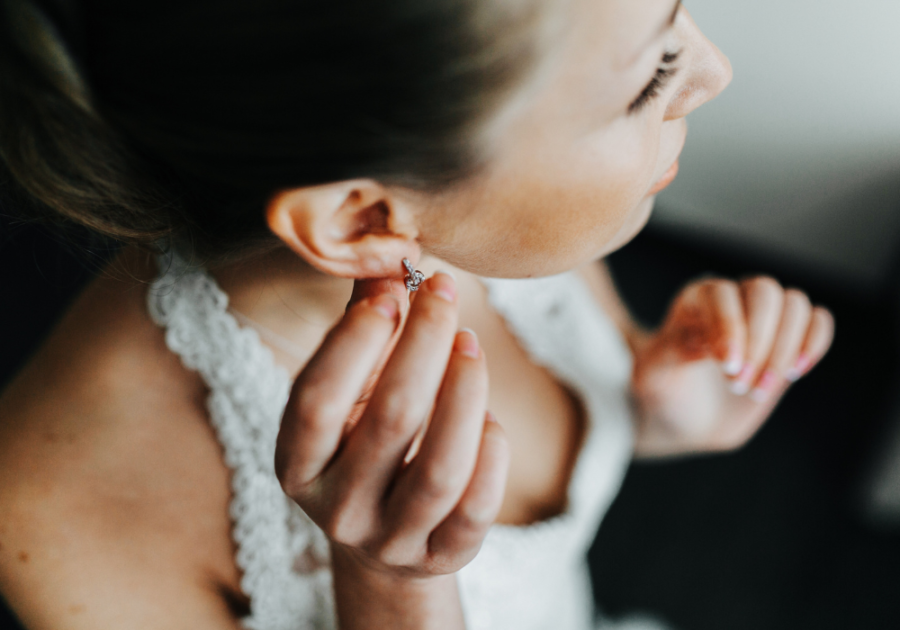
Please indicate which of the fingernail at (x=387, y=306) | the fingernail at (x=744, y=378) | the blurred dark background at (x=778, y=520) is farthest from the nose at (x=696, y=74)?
the blurred dark background at (x=778, y=520)

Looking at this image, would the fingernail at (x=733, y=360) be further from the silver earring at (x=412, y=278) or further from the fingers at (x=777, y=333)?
the silver earring at (x=412, y=278)

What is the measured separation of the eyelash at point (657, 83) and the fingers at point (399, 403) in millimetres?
212

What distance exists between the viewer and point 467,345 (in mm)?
519

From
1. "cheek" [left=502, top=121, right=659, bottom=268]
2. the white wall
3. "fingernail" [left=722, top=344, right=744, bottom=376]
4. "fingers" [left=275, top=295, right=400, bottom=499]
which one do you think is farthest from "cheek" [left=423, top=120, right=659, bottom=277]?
the white wall

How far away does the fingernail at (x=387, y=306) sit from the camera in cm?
49

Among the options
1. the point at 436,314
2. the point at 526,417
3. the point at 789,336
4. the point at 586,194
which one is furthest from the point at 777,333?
the point at 436,314

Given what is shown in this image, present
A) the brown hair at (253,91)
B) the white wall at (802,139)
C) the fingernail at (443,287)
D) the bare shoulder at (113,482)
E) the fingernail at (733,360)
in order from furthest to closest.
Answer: the white wall at (802,139)
the fingernail at (733,360)
the bare shoulder at (113,482)
the fingernail at (443,287)
the brown hair at (253,91)

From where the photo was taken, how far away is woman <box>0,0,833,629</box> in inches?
16.7

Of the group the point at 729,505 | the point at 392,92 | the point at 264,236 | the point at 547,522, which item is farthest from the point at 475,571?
the point at 729,505

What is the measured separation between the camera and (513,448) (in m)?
0.90

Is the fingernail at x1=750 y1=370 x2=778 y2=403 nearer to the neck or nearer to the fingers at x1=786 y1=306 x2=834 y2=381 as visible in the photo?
the fingers at x1=786 y1=306 x2=834 y2=381

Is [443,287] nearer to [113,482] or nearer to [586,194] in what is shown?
[586,194]

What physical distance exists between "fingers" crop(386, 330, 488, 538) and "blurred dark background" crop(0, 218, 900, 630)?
3.37ft

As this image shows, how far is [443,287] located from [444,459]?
0.43ft
